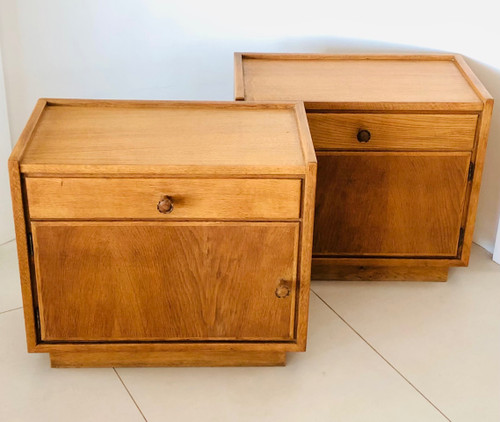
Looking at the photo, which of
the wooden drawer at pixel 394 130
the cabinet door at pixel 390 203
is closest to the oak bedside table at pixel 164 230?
the wooden drawer at pixel 394 130

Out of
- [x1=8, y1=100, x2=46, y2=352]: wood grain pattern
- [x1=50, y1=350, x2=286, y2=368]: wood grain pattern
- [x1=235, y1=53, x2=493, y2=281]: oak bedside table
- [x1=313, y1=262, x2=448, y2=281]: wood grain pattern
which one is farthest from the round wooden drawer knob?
[x1=8, y1=100, x2=46, y2=352]: wood grain pattern

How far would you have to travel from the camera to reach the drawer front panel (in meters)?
1.41

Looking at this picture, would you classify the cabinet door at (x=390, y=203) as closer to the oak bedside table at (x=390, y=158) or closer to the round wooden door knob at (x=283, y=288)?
the oak bedside table at (x=390, y=158)

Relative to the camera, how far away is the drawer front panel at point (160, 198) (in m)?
1.41

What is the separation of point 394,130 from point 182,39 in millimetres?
654

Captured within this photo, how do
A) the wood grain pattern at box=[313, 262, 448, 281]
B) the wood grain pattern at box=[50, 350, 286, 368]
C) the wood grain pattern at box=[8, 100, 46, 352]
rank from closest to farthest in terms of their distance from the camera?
1. the wood grain pattern at box=[8, 100, 46, 352]
2. the wood grain pattern at box=[50, 350, 286, 368]
3. the wood grain pattern at box=[313, 262, 448, 281]

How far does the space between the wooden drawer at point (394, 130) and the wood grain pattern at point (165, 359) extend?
1.51ft

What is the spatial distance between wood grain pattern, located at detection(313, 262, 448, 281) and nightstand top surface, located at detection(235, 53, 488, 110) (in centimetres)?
41

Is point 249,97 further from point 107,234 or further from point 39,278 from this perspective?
point 39,278

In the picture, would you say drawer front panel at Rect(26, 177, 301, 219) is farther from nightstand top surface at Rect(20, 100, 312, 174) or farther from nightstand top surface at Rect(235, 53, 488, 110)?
nightstand top surface at Rect(235, 53, 488, 110)

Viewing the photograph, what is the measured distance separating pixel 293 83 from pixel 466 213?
0.48 m

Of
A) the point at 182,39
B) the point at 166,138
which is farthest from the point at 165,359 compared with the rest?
the point at 182,39

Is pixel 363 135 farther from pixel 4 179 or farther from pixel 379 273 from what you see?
pixel 4 179

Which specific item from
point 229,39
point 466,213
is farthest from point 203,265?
point 229,39
